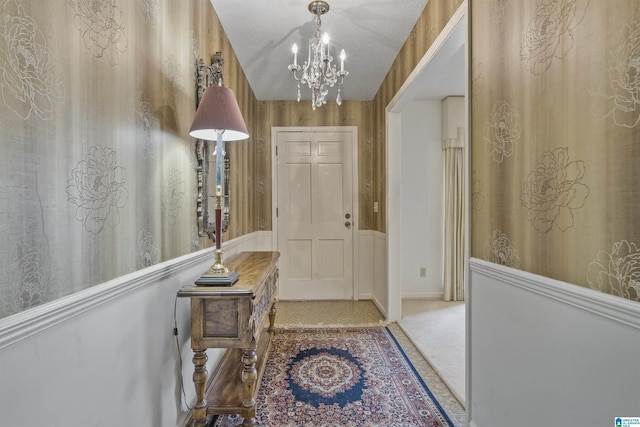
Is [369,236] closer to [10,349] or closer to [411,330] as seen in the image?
[411,330]

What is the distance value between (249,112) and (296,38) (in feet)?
3.62

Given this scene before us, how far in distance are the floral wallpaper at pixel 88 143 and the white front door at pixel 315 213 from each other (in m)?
2.24

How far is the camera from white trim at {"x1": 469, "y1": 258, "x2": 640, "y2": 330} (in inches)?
29.6

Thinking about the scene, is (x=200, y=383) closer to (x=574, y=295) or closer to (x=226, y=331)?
(x=226, y=331)

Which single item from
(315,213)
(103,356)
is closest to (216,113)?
(103,356)

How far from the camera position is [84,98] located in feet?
2.93

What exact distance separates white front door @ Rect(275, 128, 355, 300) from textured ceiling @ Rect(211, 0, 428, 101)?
0.88 meters

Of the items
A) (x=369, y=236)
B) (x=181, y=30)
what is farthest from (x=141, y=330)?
(x=369, y=236)

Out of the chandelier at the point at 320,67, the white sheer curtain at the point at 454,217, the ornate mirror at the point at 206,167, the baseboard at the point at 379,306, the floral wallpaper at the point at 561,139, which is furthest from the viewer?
the white sheer curtain at the point at 454,217

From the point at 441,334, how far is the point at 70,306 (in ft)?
9.09

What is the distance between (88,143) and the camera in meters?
0.91

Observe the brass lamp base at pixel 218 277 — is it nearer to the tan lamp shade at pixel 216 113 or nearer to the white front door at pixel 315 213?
the tan lamp shade at pixel 216 113

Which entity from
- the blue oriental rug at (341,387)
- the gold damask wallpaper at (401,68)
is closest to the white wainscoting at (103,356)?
the blue oriental rug at (341,387)

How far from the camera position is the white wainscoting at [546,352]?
79 cm
